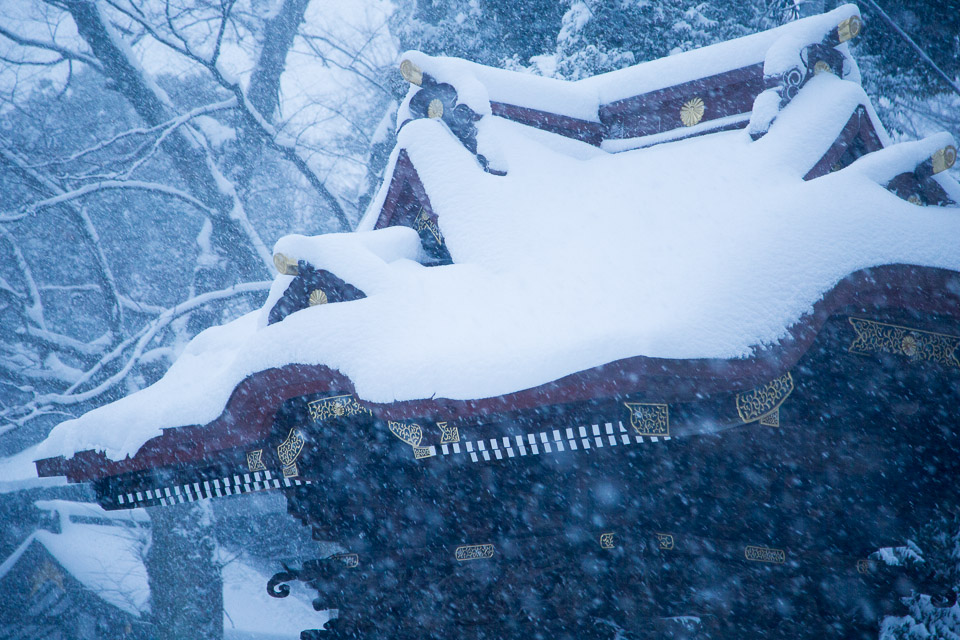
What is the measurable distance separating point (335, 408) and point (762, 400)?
2.38 meters

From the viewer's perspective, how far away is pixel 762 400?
10.1 ft

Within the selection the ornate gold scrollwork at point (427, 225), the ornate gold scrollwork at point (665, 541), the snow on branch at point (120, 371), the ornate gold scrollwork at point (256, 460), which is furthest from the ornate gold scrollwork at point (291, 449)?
the snow on branch at point (120, 371)

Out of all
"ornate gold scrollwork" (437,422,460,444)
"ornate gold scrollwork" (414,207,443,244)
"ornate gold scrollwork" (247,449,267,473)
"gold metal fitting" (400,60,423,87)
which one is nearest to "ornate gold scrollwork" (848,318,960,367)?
"ornate gold scrollwork" (437,422,460,444)

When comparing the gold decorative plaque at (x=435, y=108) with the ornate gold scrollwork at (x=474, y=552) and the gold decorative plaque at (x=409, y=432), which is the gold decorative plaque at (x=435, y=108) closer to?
the gold decorative plaque at (x=409, y=432)

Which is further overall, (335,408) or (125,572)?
(125,572)

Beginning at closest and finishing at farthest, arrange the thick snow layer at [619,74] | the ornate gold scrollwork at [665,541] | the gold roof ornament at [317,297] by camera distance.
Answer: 1. the gold roof ornament at [317,297]
2. the ornate gold scrollwork at [665,541]
3. the thick snow layer at [619,74]

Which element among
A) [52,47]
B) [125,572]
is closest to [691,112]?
[52,47]

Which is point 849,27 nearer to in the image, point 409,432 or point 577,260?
point 577,260

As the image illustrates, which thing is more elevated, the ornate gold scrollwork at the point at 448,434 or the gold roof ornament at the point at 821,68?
the gold roof ornament at the point at 821,68

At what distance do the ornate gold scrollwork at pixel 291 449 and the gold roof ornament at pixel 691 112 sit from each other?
13.4 ft

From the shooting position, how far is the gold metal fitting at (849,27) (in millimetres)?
4508

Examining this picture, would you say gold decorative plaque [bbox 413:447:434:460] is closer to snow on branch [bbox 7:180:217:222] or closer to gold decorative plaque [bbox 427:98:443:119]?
gold decorative plaque [bbox 427:98:443:119]

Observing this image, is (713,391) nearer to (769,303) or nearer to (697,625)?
(769,303)

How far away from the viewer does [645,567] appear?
407 cm
